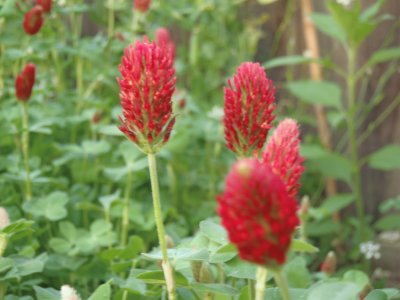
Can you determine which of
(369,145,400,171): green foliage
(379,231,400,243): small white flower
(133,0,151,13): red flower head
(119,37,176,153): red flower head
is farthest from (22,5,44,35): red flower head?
(379,231,400,243): small white flower

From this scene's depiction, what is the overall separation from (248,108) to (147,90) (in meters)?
0.17

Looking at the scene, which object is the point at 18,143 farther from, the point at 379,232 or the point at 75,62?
the point at 379,232

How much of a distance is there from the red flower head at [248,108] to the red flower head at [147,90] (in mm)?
106

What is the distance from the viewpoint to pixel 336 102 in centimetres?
329

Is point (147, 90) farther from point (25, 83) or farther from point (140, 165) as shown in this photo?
point (140, 165)

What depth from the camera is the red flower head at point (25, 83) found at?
194cm

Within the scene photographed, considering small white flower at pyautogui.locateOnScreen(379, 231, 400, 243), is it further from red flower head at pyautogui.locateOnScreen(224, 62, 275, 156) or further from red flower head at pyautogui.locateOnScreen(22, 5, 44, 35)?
red flower head at pyautogui.locateOnScreen(224, 62, 275, 156)

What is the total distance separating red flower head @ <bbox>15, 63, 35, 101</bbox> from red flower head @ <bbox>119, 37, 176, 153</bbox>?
0.78 meters

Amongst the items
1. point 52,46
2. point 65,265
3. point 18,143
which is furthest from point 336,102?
point 65,265

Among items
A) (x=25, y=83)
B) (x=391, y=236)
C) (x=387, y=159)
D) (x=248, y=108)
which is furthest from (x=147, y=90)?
(x=391, y=236)

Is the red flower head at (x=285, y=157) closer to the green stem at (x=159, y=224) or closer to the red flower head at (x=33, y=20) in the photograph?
the green stem at (x=159, y=224)

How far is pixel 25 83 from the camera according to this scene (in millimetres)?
1977

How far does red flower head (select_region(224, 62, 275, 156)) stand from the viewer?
123 cm

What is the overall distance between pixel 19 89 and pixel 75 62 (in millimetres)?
1166
